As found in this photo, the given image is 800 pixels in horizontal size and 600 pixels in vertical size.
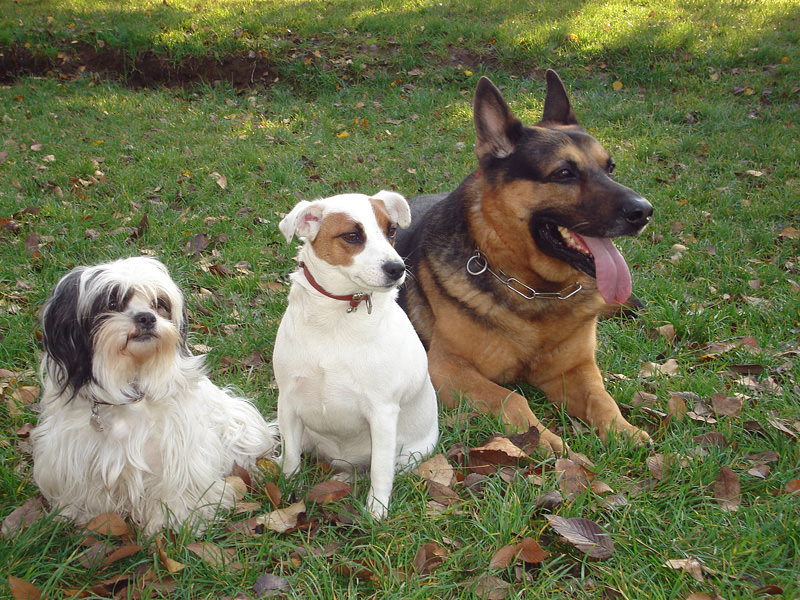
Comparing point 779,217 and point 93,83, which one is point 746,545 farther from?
point 93,83

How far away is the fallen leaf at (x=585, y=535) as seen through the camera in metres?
2.34

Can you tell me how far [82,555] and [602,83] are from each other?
8864mm

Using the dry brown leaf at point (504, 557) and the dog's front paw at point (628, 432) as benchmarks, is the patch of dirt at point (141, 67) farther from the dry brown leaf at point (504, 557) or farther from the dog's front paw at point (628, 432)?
the dry brown leaf at point (504, 557)

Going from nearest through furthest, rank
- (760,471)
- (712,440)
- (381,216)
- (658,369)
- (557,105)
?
(381,216) < (760,471) < (712,440) < (658,369) < (557,105)

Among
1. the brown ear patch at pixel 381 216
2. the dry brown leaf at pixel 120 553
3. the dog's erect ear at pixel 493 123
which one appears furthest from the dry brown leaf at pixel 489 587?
the dog's erect ear at pixel 493 123

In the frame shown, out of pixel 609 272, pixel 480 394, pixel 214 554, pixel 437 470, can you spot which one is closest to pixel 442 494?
pixel 437 470

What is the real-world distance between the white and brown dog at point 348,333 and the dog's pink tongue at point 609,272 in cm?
121

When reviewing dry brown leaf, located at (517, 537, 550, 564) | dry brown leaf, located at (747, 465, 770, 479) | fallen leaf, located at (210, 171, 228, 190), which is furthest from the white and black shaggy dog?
fallen leaf, located at (210, 171, 228, 190)

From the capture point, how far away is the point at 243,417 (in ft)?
10.3

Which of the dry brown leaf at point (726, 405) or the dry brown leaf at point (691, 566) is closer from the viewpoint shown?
the dry brown leaf at point (691, 566)

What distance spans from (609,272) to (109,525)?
262 cm

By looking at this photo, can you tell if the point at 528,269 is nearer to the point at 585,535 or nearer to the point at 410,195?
the point at 585,535

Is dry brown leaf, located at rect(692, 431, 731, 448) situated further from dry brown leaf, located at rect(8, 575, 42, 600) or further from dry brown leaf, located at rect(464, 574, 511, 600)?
dry brown leaf, located at rect(8, 575, 42, 600)

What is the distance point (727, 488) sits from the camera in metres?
2.72
